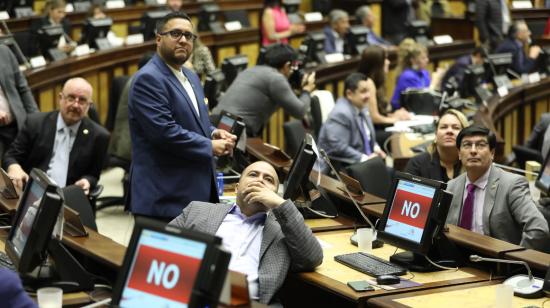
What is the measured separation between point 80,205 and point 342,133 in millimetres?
2771

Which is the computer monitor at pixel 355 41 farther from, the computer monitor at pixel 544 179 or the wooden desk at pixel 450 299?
the wooden desk at pixel 450 299

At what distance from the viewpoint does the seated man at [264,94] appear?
696 cm

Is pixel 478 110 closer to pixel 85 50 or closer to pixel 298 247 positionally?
pixel 85 50

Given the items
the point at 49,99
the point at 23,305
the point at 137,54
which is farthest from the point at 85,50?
the point at 23,305

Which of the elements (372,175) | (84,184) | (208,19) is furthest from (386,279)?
(208,19)

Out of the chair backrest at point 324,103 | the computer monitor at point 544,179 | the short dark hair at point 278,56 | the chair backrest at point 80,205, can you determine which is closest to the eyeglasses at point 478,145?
the computer monitor at point 544,179

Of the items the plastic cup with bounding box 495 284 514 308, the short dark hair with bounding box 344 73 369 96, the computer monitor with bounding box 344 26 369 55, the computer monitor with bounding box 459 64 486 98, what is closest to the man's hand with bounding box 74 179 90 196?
the short dark hair with bounding box 344 73 369 96

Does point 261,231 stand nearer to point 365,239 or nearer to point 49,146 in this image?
point 365,239

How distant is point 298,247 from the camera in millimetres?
4117

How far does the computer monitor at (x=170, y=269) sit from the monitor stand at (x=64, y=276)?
1.74 feet

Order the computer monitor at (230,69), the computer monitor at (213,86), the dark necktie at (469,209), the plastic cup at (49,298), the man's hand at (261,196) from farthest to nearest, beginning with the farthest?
the computer monitor at (230,69) → the computer monitor at (213,86) → the dark necktie at (469,209) → the man's hand at (261,196) → the plastic cup at (49,298)

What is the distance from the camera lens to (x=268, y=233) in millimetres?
4211

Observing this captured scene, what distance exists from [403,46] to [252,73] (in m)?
2.96

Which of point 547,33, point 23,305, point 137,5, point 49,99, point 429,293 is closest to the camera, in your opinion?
point 23,305
